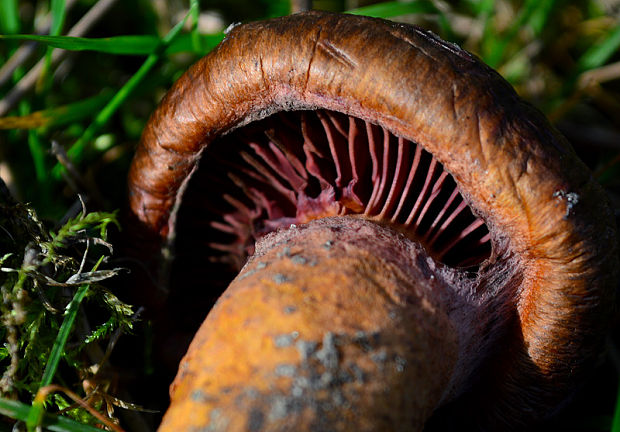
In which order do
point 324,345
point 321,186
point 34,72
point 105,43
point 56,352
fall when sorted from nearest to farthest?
point 324,345 < point 56,352 < point 321,186 < point 105,43 < point 34,72

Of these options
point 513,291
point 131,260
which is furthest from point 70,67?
point 513,291

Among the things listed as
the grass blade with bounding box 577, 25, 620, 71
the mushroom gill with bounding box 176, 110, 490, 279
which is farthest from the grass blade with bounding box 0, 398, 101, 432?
the grass blade with bounding box 577, 25, 620, 71

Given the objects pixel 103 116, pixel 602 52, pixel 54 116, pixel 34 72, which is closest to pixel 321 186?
pixel 103 116

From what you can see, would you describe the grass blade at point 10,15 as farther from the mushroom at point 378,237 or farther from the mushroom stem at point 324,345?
the mushroom stem at point 324,345

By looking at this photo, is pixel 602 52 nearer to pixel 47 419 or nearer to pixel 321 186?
pixel 321 186

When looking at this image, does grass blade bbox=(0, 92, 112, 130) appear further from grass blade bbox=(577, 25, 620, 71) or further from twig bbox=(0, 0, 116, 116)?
grass blade bbox=(577, 25, 620, 71)
